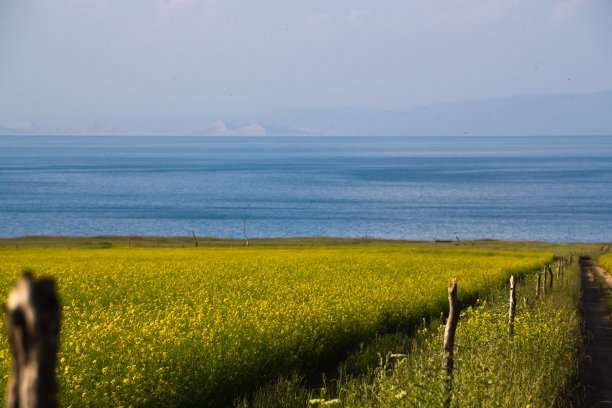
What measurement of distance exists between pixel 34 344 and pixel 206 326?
10.3m

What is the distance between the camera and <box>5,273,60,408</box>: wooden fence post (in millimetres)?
2023

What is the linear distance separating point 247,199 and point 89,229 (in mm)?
54177

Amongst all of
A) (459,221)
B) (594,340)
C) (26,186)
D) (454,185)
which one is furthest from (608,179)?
(594,340)

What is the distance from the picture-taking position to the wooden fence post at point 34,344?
202 cm

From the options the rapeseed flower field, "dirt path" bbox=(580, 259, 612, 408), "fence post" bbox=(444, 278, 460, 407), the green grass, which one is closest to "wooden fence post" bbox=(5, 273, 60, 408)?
the green grass

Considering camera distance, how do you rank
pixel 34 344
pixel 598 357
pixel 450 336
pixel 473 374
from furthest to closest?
pixel 598 357
pixel 450 336
pixel 473 374
pixel 34 344

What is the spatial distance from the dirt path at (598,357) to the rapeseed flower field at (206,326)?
423cm

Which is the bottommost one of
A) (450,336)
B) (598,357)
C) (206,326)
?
(598,357)

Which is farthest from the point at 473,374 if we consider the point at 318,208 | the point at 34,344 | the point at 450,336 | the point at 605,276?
the point at 318,208

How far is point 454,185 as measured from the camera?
18288 centimetres

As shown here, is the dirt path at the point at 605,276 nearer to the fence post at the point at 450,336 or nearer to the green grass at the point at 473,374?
the green grass at the point at 473,374

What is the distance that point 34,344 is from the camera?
2.10 metres

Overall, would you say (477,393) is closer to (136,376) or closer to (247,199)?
(136,376)

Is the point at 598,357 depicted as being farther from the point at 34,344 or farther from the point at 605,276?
the point at 605,276
